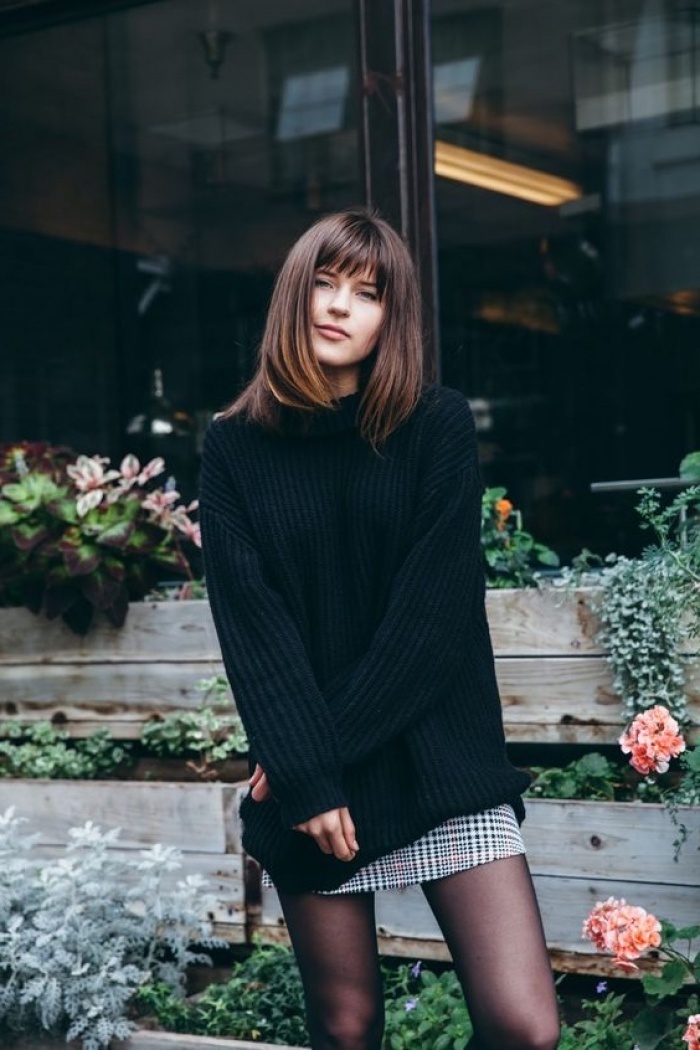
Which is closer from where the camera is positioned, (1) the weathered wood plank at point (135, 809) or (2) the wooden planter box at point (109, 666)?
(1) the weathered wood plank at point (135, 809)

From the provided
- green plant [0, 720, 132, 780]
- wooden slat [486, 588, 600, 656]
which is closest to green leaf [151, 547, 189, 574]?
green plant [0, 720, 132, 780]

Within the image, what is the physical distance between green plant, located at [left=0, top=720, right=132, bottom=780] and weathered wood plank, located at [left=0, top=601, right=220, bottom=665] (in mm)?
210

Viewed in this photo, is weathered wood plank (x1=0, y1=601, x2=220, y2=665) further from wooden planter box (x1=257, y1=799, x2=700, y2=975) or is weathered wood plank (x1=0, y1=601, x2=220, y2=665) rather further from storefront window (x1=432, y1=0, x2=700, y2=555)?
storefront window (x1=432, y1=0, x2=700, y2=555)

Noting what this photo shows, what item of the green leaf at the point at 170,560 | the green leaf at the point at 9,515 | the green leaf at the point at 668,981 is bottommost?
the green leaf at the point at 668,981

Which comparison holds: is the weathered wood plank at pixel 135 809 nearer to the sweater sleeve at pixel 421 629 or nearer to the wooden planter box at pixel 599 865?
the wooden planter box at pixel 599 865

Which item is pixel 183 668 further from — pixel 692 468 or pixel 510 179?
pixel 510 179

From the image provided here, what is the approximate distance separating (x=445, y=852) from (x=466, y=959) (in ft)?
0.52

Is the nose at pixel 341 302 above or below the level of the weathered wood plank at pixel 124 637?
above

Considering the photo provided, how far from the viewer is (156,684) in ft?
13.8

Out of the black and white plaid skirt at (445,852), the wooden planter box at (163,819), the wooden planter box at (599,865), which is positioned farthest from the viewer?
the wooden planter box at (163,819)

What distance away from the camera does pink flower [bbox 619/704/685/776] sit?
2.87m

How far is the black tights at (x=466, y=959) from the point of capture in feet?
7.24

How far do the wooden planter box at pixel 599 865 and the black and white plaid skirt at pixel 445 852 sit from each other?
1.02m

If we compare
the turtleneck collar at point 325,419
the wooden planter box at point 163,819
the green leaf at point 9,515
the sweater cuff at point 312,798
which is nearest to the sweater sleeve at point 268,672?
the sweater cuff at point 312,798
